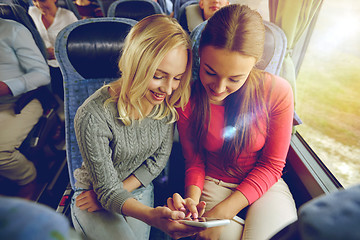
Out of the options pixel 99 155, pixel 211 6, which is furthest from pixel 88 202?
pixel 211 6

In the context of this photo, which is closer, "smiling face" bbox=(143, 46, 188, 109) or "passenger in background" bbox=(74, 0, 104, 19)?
"smiling face" bbox=(143, 46, 188, 109)

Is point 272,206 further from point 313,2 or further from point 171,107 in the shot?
point 313,2

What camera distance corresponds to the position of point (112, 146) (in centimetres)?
98

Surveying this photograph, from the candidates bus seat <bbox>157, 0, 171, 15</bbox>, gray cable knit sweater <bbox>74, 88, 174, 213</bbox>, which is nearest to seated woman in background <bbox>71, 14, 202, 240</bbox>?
gray cable knit sweater <bbox>74, 88, 174, 213</bbox>

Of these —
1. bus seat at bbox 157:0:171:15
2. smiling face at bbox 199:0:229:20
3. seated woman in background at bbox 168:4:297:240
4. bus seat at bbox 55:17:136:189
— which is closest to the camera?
seated woman in background at bbox 168:4:297:240

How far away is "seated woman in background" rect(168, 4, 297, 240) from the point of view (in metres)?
0.87

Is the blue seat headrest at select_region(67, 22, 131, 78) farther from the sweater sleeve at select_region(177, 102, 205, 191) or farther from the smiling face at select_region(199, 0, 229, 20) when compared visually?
the smiling face at select_region(199, 0, 229, 20)

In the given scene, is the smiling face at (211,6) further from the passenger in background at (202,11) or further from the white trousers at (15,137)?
the white trousers at (15,137)

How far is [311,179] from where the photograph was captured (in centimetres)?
121

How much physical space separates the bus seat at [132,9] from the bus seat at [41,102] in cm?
87

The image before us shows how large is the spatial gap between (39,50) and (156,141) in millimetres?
1396

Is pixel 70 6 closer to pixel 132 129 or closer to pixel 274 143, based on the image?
pixel 132 129

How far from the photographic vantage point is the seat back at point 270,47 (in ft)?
3.44

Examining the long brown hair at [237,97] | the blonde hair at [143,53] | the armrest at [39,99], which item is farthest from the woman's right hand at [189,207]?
the armrest at [39,99]
